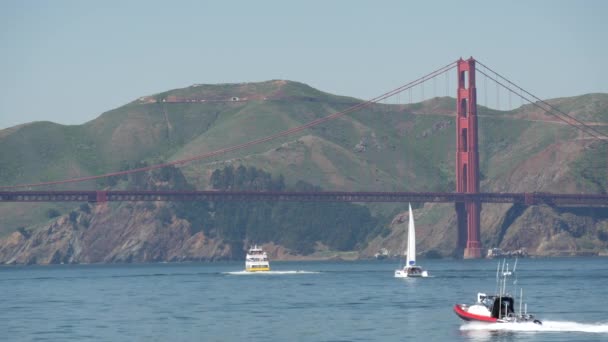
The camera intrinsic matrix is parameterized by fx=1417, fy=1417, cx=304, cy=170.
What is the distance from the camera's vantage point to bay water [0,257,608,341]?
8912cm

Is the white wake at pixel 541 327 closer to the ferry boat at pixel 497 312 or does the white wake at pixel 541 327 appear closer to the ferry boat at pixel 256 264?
the ferry boat at pixel 497 312

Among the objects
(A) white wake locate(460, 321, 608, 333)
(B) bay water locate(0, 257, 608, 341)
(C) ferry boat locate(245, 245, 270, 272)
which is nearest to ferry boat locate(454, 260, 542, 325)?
(A) white wake locate(460, 321, 608, 333)

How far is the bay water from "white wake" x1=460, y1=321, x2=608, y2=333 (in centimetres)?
6

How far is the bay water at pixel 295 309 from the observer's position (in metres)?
89.1

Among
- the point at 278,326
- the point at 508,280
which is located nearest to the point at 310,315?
the point at 278,326

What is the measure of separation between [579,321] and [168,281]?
283ft

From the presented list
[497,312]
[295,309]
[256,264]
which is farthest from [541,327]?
[256,264]

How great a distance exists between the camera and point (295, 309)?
365 ft

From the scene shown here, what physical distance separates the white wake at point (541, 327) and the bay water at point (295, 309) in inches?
2.5

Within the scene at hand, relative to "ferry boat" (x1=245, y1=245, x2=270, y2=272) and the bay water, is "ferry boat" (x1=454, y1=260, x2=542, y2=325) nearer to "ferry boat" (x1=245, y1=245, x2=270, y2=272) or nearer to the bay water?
the bay water

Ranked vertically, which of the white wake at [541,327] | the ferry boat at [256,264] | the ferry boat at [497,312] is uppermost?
the ferry boat at [256,264]

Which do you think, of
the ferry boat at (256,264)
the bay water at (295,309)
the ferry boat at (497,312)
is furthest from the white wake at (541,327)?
the ferry boat at (256,264)

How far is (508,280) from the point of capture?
155125 mm

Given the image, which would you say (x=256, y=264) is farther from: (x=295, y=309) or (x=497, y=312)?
(x=497, y=312)
